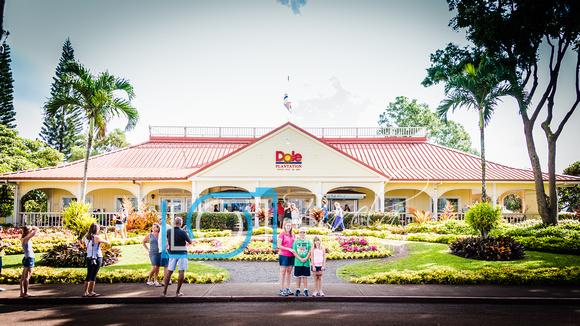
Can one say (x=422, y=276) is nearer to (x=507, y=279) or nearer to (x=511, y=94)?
(x=507, y=279)

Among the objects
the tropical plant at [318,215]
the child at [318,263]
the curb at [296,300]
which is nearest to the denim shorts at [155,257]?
the curb at [296,300]

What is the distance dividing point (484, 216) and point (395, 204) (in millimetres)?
13196

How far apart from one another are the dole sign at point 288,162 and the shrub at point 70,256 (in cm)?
1266

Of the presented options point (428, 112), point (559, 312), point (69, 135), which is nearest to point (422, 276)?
point (559, 312)

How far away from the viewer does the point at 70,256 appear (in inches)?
441

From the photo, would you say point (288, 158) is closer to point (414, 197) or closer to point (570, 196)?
point (414, 197)

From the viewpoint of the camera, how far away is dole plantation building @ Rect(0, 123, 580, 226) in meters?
22.8

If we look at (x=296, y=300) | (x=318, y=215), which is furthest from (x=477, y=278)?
(x=318, y=215)

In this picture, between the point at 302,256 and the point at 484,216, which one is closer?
the point at 302,256

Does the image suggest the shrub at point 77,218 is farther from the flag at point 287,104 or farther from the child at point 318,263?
the flag at point 287,104

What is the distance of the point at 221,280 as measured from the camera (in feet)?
30.3

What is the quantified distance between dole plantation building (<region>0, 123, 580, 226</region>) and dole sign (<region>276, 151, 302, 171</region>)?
0.06 meters

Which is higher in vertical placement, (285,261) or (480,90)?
(480,90)

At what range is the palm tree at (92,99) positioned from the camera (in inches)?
610
